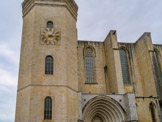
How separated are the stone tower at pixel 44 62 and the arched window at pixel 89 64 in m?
5.02

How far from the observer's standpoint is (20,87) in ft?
42.2

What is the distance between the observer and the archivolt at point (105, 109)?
14214 millimetres

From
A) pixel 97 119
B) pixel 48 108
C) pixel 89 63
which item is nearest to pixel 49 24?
pixel 48 108

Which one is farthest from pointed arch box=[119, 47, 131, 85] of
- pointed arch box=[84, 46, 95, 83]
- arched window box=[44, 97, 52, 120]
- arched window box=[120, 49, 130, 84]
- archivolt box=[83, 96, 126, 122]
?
arched window box=[44, 97, 52, 120]

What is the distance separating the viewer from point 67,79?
1283 cm

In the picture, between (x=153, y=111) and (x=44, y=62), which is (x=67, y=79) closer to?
(x=44, y=62)

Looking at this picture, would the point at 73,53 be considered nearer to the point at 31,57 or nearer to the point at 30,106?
the point at 31,57

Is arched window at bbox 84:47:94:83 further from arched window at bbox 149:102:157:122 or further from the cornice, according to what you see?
arched window at bbox 149:102:157:122

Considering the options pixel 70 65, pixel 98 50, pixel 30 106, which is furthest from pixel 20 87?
pixel 98 50

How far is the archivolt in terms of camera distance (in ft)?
46.6

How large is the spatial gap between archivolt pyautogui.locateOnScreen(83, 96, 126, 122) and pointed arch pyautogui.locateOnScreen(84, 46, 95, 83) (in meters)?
4.25

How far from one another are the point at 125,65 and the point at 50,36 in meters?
10.6

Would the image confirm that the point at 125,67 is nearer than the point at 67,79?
No

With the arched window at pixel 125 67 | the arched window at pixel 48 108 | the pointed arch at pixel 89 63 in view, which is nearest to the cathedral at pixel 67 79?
the arched window at pixel 48 108
